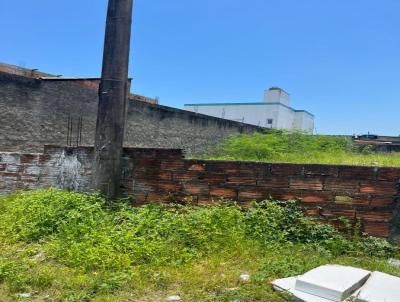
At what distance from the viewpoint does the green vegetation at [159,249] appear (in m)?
2.84

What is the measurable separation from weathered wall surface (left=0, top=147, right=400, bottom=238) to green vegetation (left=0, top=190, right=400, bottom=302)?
154 millimetres

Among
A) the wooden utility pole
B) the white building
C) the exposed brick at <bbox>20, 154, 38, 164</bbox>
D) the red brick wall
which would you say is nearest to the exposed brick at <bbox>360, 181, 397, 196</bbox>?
the red brick wall

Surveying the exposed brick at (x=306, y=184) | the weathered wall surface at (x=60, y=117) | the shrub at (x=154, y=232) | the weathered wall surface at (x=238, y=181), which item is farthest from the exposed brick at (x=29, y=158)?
the exposed brick at (x=306, y=184)

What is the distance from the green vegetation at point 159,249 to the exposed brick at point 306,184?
8.2 inches

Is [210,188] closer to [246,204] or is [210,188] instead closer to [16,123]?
[246,204]

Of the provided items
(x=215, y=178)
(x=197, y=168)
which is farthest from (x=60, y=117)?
(x=215, y=178)

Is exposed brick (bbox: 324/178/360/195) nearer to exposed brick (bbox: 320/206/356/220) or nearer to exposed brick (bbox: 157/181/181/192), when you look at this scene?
exposed brick (bbox: 320/206/356/220)

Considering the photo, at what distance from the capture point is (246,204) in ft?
14.3

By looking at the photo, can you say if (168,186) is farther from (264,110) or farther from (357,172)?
(264,110)

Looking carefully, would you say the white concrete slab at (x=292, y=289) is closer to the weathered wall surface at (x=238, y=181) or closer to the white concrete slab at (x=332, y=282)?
the white concrete slab at (x=332, y=282)

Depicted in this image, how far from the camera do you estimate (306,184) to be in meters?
4.12

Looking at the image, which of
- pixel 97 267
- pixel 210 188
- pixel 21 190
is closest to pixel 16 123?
pixel 21 190

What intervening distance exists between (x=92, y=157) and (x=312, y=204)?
2.92 meters

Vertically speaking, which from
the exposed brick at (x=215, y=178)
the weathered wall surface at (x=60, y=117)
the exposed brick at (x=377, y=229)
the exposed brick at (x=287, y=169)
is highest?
the weathered wall surface at (x=60, y=117)
